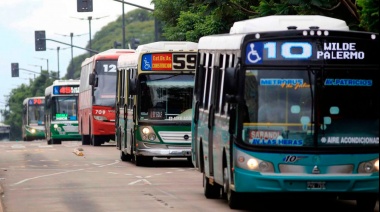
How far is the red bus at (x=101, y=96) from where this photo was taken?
48.8 metres

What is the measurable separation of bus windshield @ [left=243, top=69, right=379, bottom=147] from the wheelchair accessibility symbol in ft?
0.50

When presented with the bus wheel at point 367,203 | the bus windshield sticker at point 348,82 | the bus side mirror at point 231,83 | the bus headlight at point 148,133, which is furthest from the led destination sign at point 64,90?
the bus windshield sticker at point 348,82

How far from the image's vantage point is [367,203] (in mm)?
18656

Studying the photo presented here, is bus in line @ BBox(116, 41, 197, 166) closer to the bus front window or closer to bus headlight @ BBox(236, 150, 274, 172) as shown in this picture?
the bus front window

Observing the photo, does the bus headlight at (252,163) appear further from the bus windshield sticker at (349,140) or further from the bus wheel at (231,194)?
the bus wheel at (231,194)

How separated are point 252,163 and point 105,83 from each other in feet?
104

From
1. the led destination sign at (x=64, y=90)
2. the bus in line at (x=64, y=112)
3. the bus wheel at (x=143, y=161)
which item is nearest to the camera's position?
the bus wheel at (x=143, y=161)

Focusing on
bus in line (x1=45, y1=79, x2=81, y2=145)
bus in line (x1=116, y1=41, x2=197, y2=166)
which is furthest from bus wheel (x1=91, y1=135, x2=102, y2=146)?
bus in line (x1=116, y1=41, x2=197, y2=166)

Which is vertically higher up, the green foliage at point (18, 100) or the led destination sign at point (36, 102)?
the led destination sign at point (36, 102)

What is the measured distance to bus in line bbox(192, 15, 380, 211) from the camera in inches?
689

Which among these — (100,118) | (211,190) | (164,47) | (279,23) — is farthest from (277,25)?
(100,118)

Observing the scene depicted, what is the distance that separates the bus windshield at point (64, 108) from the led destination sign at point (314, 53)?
144 feet

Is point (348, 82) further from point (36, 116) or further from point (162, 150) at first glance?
point (36, 116)

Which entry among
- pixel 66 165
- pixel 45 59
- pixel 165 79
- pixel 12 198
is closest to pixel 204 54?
pixel 12 198
